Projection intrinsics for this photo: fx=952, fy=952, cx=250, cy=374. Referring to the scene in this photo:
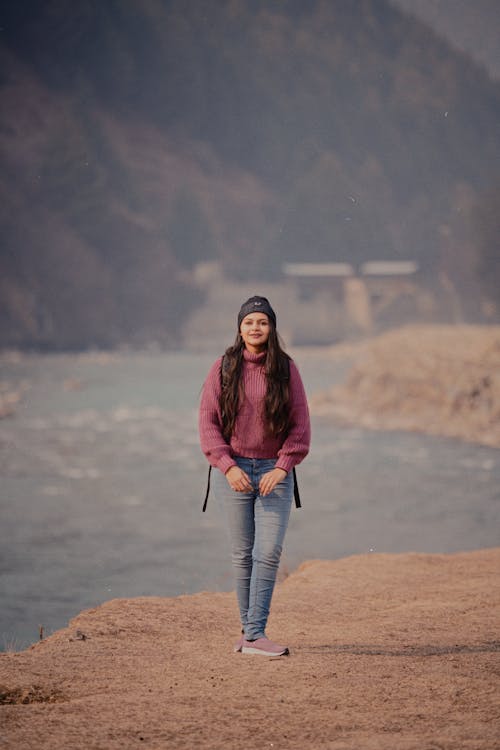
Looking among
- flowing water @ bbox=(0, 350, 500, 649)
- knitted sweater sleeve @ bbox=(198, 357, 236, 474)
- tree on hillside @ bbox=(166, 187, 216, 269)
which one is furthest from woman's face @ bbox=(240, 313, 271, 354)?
tree on hillside @ bbox=(166, 187, 216, 269)

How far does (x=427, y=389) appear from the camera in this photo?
70.3 ft

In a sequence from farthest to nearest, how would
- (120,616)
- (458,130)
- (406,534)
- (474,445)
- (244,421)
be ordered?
(458,130) → (474,445) → (406,534) → (120,616) → (244,421)

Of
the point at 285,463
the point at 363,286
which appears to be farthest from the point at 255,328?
the point at 363,286

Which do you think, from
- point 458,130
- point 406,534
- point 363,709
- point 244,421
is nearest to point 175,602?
point 244,421

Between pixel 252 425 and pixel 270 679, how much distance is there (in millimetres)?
914

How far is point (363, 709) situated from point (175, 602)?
2.33 meters

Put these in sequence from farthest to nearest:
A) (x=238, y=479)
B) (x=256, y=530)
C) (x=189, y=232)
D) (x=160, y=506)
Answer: (x=189, y=232) < (x=160, y=506) < (x=256, y=530) < (x=238, y=479)

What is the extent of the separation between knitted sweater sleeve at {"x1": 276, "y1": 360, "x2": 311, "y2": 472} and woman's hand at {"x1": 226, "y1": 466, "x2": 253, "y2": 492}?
5.1 inches

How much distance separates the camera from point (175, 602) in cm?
521

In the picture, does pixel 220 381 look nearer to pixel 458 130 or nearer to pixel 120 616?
pixel 120 616

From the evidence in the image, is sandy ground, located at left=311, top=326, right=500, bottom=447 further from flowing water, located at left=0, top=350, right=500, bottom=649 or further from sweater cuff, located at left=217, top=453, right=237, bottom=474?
sweater cuff, located at left=217, top=453, right=237, bottom=474

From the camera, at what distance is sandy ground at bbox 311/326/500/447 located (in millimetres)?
20203

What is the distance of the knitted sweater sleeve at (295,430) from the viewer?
140 inches

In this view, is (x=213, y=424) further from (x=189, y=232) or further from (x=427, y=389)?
(x=189, y=232)
